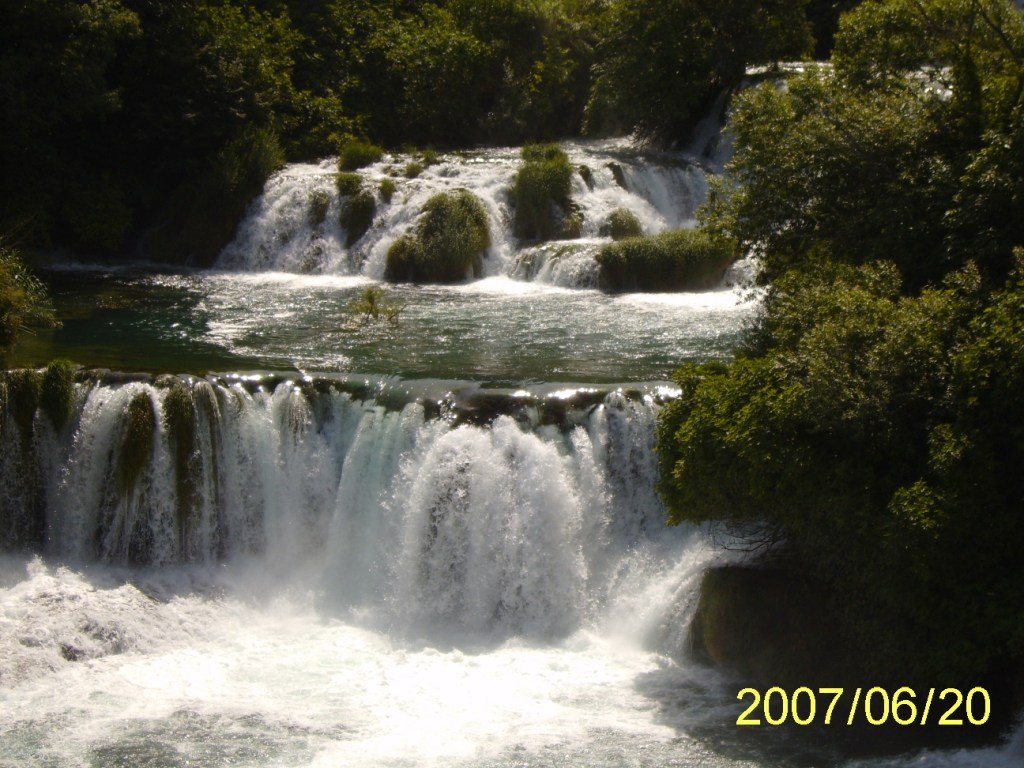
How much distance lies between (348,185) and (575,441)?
511 inches

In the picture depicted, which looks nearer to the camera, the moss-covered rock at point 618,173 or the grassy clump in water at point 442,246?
the grassy clump in water at point 442,246

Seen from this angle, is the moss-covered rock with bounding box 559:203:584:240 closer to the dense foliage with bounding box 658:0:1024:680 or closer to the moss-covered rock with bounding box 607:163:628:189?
Answer: the moss-covered rock with bounding box 607:163:628:189

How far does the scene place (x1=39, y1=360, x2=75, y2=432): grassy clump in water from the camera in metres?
13.8

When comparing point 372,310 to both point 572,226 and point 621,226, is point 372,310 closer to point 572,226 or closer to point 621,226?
point 572,226

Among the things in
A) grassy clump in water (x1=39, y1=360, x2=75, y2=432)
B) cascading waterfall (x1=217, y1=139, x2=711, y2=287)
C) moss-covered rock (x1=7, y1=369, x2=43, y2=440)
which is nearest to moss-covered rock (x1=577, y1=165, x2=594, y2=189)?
cascading waterfall (x1=217, y1=139, x2=711, y2=287)

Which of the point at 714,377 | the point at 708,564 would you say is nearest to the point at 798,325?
the point at 714,377

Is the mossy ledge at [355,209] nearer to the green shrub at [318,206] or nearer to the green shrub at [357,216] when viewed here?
the green shrub at [357,216]

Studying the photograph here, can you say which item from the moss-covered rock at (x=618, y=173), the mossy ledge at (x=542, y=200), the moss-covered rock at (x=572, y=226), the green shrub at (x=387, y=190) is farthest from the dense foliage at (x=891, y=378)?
the green shrub at (x=387, y=190)

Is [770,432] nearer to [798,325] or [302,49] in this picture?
[798,325]

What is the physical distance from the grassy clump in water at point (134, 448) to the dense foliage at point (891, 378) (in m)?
6.22

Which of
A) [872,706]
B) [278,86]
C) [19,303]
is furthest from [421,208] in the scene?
[872,706]

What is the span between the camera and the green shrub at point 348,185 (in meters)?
24.7

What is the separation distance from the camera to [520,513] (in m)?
13.2

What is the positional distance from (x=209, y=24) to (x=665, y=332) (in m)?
15.3
